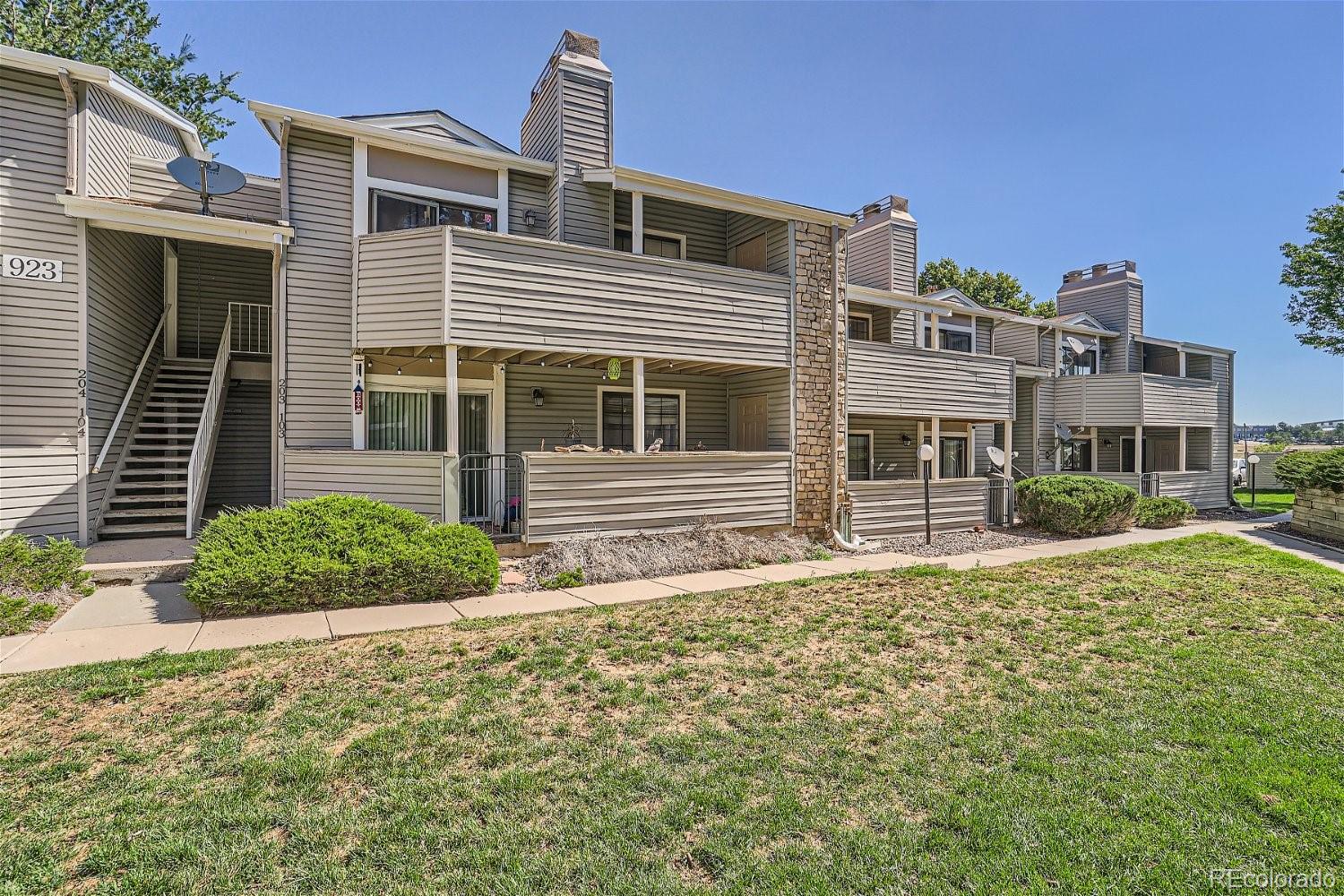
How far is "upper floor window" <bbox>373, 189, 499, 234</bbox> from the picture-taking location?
32.9ft

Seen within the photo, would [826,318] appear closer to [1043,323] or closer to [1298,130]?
[1043,323]

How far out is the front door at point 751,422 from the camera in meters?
12.3

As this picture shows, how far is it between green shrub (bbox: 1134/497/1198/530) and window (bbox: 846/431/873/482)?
7069 millimetres

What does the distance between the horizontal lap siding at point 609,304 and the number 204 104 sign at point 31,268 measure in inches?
198

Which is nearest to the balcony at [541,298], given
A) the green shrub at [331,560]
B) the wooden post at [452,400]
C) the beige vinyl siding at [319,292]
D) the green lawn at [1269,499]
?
the wooden post at [452,400]

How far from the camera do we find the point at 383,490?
8727 mm

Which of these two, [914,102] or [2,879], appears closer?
[2,879]

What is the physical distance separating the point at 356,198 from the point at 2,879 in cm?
945

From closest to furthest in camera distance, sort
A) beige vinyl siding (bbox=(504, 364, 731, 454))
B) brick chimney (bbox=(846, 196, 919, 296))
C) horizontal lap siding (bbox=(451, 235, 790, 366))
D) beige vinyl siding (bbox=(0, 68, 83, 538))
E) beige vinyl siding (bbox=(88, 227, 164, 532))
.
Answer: beige vinyl siding (bbox=(0, 68, 83, 538)), beige vinyl siding (bbox=(88, 227, 164, 532)), horizontal lap siding (bbox=(451, 235, 790, 366)), beige vinyl siding (bbox=(504, 364, 731, 454)), brick chimney (bbox=(846, 196, 919, 296))

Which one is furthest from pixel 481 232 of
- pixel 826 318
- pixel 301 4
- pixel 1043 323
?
pixel 1043 323

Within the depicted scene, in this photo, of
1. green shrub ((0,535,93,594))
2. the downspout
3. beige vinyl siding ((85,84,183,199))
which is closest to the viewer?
green shrub ((0,535,93,594))

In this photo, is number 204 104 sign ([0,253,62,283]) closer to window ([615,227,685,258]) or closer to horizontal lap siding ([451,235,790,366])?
horizontal lap siding ([451,235,790,366])

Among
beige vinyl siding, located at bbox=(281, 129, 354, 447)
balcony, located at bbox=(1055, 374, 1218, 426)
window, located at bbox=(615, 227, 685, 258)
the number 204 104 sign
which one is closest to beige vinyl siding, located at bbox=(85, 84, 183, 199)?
the number 204 104 sign

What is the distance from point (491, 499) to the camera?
1024 centimetres
